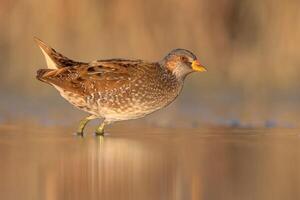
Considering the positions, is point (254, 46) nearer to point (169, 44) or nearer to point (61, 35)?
point (169, 44)

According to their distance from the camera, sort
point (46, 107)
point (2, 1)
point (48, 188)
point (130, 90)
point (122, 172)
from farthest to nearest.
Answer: point (2, 1) < point (46, 107) < point (130, 90) < point (122, 172) < point (48, 188)

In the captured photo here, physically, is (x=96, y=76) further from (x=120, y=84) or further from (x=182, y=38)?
(x=182, y=38)

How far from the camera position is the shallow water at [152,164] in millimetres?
9078

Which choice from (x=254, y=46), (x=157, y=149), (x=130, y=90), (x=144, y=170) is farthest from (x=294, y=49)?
(x=144, y=170)

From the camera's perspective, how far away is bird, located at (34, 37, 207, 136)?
13.1 metres

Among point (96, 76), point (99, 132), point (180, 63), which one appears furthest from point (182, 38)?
point (99, 132)

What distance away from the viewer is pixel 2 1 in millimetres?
17719

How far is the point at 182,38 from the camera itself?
18.1m

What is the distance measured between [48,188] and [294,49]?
31.9 ft

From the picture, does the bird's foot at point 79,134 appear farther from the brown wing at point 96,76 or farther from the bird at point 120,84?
the brown wing at point 96,76

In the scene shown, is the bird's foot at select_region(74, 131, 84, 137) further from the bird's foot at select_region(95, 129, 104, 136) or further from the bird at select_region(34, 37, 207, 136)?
the bird's foot at select_region(95, 129, 104, 136)

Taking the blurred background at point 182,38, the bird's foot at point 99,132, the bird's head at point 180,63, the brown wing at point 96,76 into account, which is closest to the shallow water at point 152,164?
the bird's foot at point 99,132

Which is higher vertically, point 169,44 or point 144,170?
point 169,44

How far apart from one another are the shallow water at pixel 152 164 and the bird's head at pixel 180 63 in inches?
27.0
